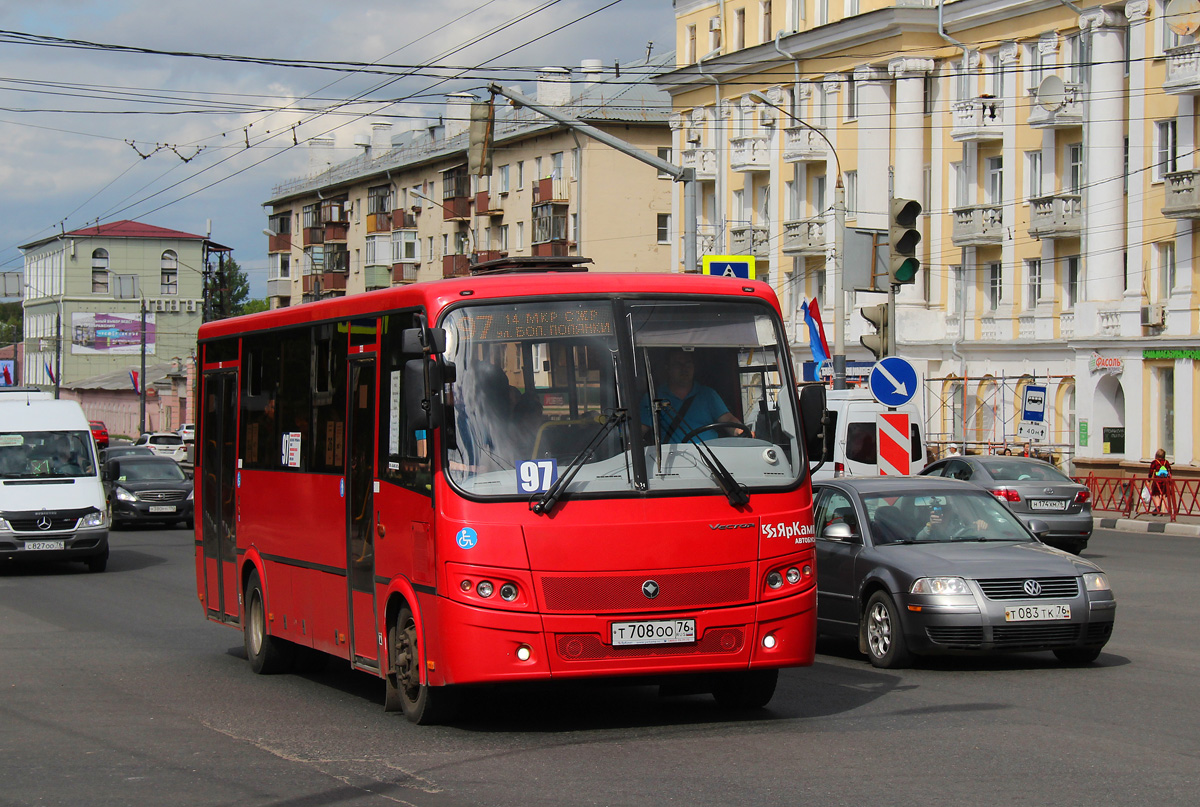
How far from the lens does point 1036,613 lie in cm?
1177

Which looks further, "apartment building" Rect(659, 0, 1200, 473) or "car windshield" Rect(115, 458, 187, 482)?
"apartment building" Rect(659, 0, 1200, 473)

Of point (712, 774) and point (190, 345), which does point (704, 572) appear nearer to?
point (712, 774)

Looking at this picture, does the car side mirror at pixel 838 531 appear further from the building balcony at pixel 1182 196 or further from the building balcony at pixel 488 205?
the building balcony at pixel 488 205

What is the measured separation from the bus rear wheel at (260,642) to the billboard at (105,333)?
11364 centimetres

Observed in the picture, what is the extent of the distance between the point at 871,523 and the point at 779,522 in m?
4.14

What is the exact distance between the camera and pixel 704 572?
9.02m

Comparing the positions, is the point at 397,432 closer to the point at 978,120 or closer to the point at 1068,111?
the point at 1068,111

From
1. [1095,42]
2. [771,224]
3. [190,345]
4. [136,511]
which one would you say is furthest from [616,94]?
[190,345]

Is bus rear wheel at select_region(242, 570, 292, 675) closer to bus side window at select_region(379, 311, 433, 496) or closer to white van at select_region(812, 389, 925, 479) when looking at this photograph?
bus side window at select_region(379, 311, 433, 496)

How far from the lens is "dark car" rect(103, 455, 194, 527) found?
3444 centimetres

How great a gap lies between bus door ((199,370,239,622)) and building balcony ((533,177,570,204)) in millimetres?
58230

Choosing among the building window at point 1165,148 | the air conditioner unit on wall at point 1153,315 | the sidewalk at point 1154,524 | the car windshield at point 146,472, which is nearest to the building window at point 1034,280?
the air conditioner unit on wall at point 1153,315

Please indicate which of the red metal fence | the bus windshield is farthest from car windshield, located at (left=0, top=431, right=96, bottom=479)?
the red metal fence

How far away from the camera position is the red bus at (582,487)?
884 cm
